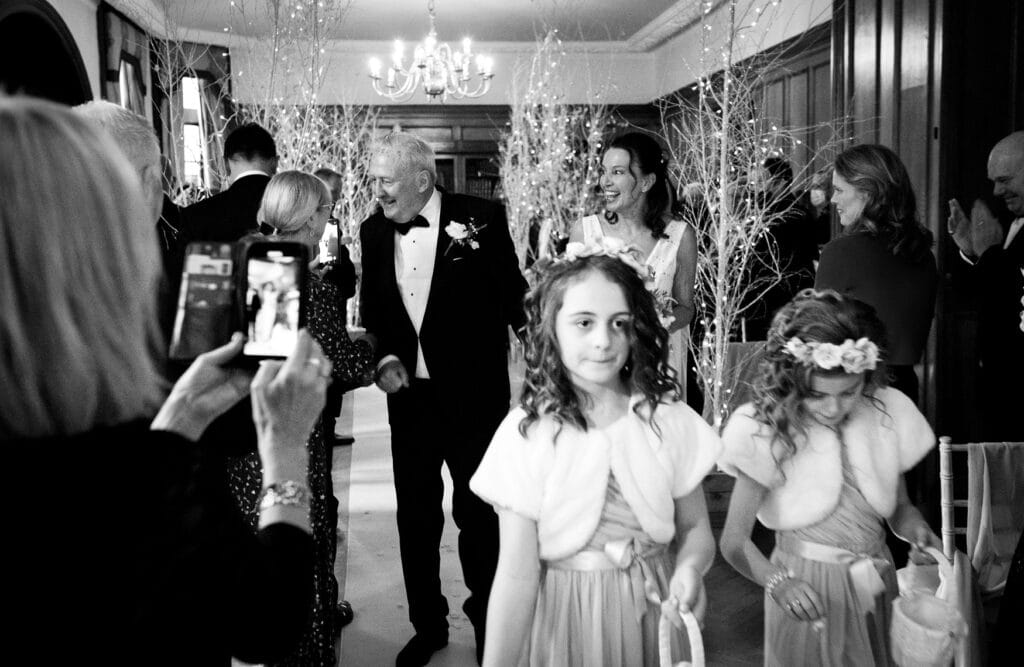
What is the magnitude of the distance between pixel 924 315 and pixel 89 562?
9.50ft

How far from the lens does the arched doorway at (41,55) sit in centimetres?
789

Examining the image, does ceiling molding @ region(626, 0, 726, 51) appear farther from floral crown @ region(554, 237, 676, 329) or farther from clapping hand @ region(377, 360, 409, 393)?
floral crown @ region(554, 237, 676, 329)

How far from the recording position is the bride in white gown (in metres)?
3.55

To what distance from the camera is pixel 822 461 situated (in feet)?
7.50

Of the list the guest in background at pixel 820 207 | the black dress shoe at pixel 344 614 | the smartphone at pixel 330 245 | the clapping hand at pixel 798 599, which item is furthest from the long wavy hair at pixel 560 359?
the guest in background at pixel 820 207

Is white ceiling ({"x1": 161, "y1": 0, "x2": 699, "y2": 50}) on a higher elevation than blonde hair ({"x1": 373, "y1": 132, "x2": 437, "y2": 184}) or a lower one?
higher

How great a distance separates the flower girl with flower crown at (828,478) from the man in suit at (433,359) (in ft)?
3.57

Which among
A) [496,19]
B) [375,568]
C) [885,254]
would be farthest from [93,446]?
[496,19]

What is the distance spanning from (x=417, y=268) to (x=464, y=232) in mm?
202

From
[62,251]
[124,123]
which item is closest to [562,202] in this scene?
[124,123]

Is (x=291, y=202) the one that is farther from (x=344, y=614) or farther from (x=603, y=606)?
Answer: (x=344, y=614)

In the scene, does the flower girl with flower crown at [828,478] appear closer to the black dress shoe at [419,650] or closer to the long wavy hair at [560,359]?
the long wavy hair at [560,359]

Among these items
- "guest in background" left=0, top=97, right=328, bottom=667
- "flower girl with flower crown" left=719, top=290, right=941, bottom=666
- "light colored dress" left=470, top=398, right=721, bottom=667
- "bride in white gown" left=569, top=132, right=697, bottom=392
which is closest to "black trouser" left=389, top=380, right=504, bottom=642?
"bride in white gown" left=569, top=132, right=697, bottom=392

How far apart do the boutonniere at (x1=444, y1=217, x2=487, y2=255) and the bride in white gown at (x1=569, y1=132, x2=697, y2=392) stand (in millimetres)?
452
